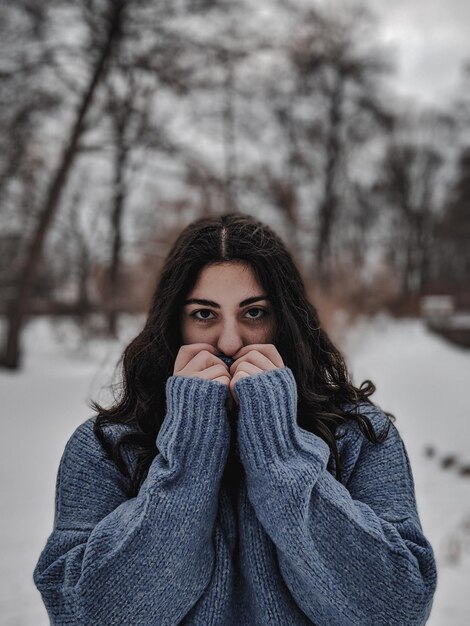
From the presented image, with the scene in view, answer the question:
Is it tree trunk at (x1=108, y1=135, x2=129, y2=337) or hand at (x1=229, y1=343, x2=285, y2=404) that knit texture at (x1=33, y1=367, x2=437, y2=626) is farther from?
tree trunk at (x1=108, y1=135, x2=129, y2=337)

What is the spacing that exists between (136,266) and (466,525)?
860 centimetres

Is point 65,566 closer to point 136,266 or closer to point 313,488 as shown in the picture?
point 313,488

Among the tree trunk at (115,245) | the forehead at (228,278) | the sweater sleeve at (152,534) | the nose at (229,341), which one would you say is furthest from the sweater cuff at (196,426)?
the tree trunk at (115,245)

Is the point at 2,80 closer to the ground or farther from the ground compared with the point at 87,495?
farther from the ground

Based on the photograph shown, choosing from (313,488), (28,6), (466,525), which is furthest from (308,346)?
(28,6)

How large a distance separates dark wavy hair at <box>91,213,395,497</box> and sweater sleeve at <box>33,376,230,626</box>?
189mm

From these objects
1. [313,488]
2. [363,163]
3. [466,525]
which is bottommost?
[466,525]

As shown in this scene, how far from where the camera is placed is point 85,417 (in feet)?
23.7

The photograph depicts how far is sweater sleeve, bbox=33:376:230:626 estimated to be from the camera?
3.54 feet

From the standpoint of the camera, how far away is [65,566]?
3.63 ft

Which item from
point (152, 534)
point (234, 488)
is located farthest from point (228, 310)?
point (152, 534)

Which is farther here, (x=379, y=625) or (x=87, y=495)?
(x=87, y=495)

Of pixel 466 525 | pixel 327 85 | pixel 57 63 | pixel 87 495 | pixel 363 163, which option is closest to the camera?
pixel 87 495

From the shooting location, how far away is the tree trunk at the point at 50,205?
8.85 metres
